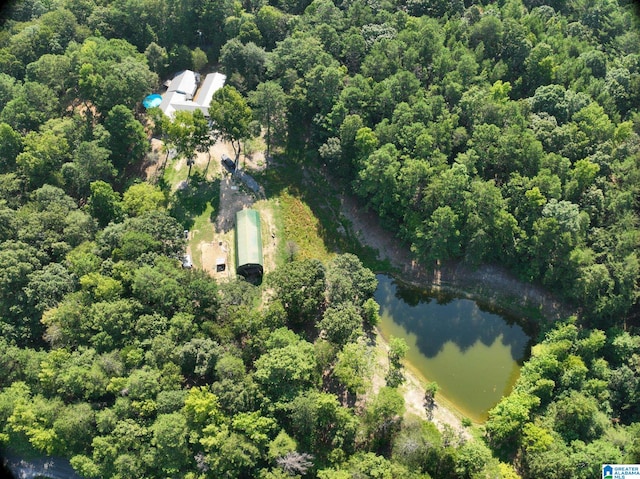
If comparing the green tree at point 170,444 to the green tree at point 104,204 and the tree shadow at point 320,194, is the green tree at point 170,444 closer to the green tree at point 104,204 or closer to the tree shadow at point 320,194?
the green tree at point 104,204

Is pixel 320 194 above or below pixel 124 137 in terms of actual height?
below

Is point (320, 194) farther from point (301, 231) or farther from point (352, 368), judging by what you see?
point (352, 368)

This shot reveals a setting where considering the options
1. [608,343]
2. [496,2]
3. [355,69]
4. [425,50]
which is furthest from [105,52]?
[608,343]

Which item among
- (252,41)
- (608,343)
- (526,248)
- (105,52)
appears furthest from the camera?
(252,41)

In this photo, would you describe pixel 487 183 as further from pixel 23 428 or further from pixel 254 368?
pixel 23 428

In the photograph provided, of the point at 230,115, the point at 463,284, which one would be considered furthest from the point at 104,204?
the point at 463,284

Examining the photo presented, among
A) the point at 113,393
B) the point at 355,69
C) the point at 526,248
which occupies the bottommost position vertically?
the point at 113,393
